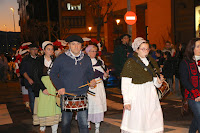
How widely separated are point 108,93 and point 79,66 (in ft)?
25.2

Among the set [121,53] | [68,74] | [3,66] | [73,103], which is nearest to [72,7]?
[3,66]

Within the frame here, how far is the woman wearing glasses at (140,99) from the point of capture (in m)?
4.37

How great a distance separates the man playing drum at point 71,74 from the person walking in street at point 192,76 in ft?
5.79

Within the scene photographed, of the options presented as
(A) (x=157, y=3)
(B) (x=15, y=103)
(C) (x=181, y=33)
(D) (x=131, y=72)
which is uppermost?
(A) (x=157, y=3)

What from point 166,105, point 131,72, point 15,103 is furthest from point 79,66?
point 15,103

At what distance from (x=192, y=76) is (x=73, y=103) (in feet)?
6.94

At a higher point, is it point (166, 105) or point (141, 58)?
point (141, 58)

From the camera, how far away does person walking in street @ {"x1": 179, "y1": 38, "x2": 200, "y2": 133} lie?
4.61m

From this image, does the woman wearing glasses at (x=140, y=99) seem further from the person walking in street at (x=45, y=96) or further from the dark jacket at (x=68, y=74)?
the person walking in street at (x=45, y=96)

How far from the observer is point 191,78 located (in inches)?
185

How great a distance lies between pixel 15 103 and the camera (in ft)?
37.7

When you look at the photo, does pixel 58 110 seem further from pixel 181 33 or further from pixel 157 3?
pixel 157 3

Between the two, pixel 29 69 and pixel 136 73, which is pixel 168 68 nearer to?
pixel 29 69

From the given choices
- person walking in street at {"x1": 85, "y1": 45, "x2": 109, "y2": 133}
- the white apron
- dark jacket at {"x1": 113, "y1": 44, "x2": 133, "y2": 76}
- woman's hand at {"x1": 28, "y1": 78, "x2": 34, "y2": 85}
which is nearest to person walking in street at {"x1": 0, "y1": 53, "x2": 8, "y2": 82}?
woman's hand at {"x1": 28, "y1": 78, "x2": 34, "y2": 85}
